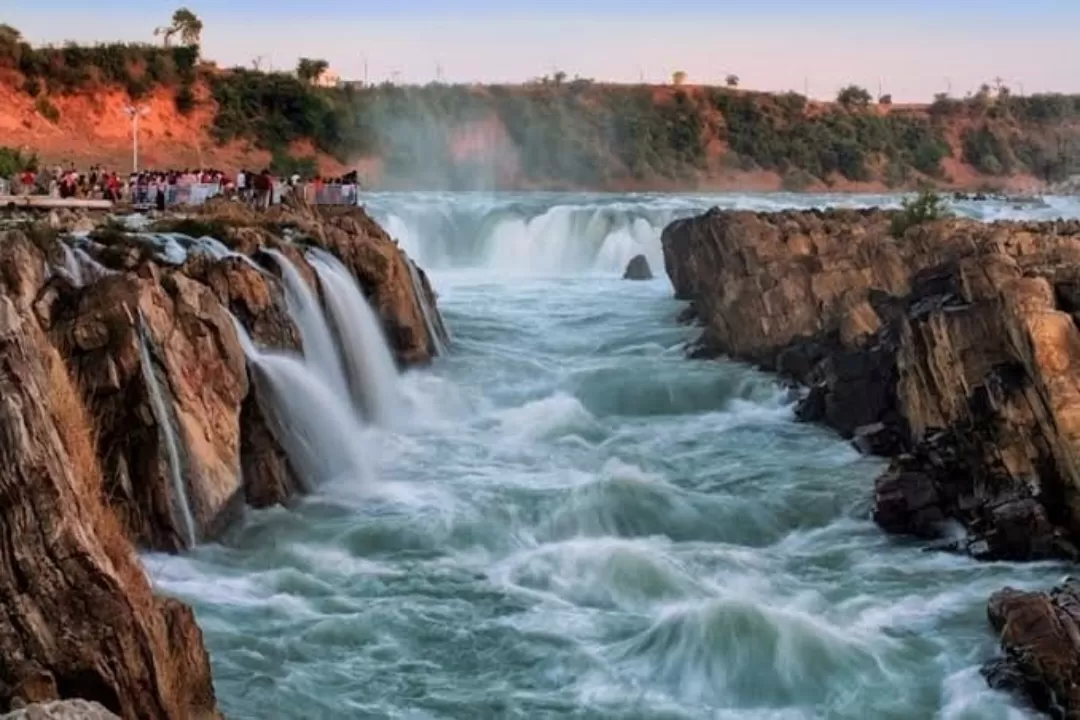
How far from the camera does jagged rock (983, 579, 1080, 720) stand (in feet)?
33.9

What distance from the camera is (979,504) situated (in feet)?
50.3

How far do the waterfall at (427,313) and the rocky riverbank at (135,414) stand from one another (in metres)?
Result: 0.10

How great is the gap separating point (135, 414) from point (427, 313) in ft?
48.5

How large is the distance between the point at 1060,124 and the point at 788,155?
25787 millimetres

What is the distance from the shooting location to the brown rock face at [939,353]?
579 inches

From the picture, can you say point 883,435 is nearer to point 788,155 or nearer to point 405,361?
point 405,361

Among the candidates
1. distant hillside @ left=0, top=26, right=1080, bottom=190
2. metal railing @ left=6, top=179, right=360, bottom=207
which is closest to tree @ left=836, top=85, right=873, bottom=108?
distant hillside @ left=0, top=26, right=1080, bottom=190

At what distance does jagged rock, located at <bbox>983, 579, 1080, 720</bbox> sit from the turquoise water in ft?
0.83

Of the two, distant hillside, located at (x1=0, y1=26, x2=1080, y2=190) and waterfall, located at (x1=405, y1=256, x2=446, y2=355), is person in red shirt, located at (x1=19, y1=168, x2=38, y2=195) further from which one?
distant hillside, located at (x1=0, y1=26, x2=1080, y2=190)

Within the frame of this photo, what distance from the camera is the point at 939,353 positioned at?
704 inches

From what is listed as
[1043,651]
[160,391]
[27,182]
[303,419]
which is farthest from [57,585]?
[27,182]

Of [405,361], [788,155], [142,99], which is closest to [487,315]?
[405,361]

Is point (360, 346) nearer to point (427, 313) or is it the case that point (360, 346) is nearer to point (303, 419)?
point (303, 419)

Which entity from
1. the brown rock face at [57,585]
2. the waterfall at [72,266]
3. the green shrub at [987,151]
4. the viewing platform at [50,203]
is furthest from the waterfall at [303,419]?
the green shrub at [987,151]
